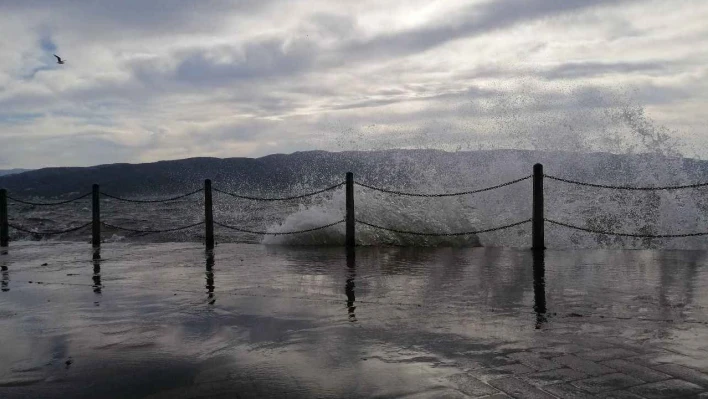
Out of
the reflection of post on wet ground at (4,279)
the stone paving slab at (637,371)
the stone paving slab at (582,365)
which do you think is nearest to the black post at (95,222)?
the reflection of post on wet ground at (4,279)

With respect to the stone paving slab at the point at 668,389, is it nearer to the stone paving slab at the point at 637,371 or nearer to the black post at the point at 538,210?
the stone paving slab at the point at 637,371

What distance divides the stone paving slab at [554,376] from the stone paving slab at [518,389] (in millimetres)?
78

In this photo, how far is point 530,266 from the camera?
831 cm

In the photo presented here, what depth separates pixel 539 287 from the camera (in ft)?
21.2

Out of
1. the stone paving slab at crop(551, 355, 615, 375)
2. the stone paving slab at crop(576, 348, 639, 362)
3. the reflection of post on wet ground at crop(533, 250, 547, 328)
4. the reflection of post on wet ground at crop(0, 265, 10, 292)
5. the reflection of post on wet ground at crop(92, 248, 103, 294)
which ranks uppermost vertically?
the stone paving slab at crop(551, 355, 615, 375)

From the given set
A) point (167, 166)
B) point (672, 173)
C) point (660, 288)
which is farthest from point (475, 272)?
point (167, 166)

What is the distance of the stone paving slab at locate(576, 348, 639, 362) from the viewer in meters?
3.66

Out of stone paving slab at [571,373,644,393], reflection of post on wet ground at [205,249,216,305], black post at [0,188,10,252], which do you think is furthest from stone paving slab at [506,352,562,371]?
black post at [0,188,10,252]

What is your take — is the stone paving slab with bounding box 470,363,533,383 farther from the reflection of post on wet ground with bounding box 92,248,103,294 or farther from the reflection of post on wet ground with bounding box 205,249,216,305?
the reflection of post on wet ground with bounding box 92,248,103,294

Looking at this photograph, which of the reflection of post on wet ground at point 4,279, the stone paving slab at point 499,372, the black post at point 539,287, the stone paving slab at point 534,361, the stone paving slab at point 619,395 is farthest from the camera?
the reflection of post on wet ground at point 4,279

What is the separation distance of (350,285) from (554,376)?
3.69m

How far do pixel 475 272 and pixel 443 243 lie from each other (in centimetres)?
615

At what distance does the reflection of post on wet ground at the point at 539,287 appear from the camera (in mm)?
4947

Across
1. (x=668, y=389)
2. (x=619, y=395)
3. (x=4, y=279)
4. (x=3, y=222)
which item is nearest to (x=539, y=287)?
(x=668, y=389)
